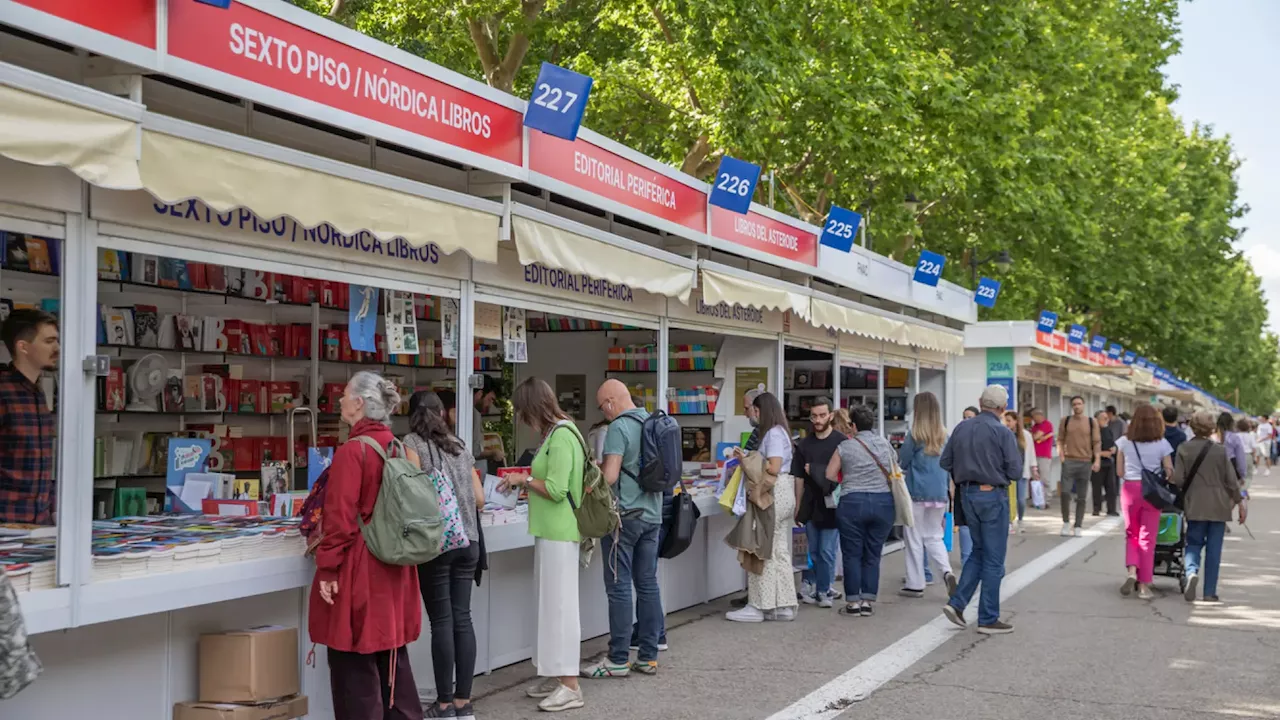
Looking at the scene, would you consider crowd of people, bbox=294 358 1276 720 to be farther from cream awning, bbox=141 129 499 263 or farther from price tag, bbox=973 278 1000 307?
price tag, bbox=973 278 1000 307

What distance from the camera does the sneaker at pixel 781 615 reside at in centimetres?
1025

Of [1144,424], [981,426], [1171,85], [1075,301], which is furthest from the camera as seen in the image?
[1171,85]

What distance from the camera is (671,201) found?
10.0 m

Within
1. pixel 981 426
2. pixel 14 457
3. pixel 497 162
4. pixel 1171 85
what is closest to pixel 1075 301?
pixel 1171 85

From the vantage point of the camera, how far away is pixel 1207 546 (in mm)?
11164

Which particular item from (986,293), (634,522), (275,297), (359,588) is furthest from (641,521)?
(986,293)

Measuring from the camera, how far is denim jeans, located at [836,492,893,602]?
10.4m

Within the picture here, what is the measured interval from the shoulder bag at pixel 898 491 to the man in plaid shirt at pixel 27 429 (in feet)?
20.6

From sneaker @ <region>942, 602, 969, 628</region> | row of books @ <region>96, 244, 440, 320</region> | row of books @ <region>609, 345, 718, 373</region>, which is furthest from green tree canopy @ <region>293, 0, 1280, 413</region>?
sneaker @ <region>942, 602, 969, 628</region>

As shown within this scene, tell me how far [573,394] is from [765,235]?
2602 millimetres

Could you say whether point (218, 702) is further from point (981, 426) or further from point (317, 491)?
point (981, 426)

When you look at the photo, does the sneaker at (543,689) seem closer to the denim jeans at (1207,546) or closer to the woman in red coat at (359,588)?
the woman in red coat at (359,588)

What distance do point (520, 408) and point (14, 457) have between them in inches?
101

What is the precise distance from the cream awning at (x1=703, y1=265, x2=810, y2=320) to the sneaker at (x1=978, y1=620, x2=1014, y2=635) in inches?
120
